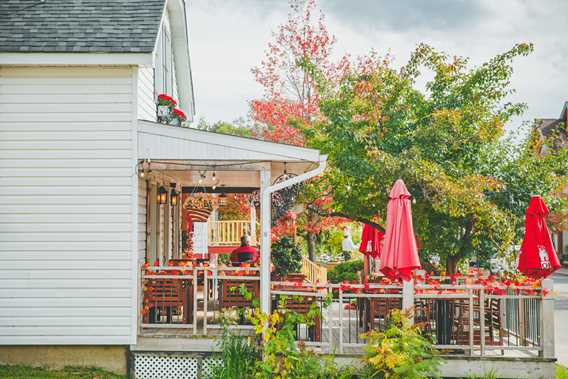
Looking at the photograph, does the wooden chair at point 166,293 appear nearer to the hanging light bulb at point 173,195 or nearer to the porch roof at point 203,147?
the porch roof at point 203,147

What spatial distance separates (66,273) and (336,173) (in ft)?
19.3

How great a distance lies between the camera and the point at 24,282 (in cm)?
936

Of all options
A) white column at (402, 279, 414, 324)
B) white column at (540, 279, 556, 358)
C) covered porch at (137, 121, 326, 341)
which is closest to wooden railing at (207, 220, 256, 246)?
covered porch at (137, 121, 326, 341)

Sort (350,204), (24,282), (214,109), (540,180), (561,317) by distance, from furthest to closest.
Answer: (214,109) < (561,317) < (350,204) < (540,180) < (24,282)

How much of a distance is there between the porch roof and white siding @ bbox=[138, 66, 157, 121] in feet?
Answer: 1.80

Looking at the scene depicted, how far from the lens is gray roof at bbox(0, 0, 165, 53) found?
30.2 feet

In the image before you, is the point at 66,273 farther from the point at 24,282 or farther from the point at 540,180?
the point at 540,180

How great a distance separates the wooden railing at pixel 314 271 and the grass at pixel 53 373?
840 centimetres

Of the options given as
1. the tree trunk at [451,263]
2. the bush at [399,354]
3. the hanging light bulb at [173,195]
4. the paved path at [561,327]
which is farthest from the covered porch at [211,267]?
the tree trunk at [451,263]

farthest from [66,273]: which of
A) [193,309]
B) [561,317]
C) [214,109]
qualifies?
[214,109]

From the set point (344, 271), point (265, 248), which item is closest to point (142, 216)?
point (265, 248)

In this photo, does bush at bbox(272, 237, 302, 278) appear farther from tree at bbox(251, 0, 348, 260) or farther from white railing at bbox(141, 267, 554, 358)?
white railing at bbox(141, 267, 554, 358)

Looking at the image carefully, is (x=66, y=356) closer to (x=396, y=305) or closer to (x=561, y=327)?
(x=396, y=305)

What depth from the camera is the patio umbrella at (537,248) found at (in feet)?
30.4
